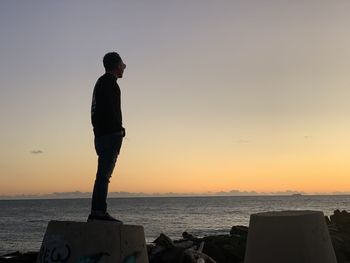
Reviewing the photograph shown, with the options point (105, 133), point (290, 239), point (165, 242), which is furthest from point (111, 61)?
point (165, 242)

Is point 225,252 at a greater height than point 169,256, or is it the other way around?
point 169,256

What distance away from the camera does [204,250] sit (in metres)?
13.5

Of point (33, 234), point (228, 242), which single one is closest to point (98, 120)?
point (228, 242)

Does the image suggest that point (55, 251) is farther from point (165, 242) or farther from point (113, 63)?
point (165, 242)

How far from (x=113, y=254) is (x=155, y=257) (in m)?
2.89

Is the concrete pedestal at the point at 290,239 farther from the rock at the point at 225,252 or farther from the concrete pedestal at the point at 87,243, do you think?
the rock at the point at 225,252

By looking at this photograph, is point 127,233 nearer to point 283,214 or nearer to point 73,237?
point 73,237

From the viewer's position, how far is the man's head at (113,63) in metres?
6.23

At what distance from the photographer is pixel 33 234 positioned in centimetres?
6222

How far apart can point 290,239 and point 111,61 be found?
115 inches

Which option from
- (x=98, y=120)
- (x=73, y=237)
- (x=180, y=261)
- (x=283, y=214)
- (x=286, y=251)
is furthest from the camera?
(x=180, y=261)

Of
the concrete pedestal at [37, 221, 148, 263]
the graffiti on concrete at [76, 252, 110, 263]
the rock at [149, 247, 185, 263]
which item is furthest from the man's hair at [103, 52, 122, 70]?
the rock at [149, 247, 185, 263]

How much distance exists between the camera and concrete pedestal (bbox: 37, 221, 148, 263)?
5.23 m

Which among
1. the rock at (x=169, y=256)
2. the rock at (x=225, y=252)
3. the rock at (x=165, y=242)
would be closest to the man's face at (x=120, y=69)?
the rock at (x=169, y=256)
